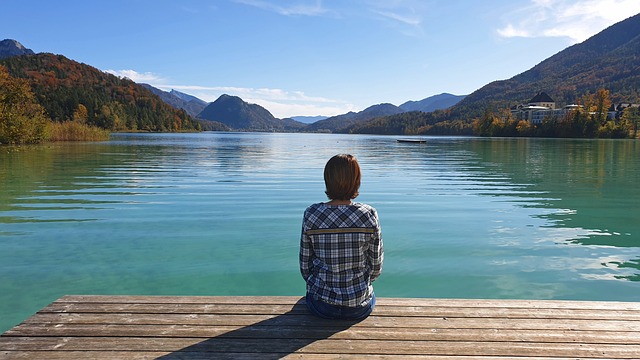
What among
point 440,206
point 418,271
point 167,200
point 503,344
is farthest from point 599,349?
point 167,200

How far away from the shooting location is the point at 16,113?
1735 inches

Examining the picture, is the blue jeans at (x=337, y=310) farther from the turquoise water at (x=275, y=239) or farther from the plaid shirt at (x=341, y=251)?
the turquoise water at (x=275, y=239)

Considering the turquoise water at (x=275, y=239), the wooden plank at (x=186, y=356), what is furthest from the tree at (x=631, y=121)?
the wooden plank at (x=186, y=356)

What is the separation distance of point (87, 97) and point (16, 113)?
343 feet

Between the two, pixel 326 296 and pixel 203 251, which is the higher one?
pixel 326 296

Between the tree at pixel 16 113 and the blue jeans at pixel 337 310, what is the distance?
4872cm

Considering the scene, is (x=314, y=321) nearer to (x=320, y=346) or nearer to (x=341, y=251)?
(x=320, y=346)

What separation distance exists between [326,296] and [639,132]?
136988 millimetres

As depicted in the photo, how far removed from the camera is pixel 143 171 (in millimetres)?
27547

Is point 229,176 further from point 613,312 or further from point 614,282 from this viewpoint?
point 613,312

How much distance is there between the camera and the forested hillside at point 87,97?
432 ft

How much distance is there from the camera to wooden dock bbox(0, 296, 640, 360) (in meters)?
4.00

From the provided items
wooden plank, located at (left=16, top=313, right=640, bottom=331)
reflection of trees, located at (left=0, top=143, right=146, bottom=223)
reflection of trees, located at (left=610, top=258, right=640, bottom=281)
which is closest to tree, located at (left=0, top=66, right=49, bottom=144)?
reflection of trees, located at (left=0, top=143, right=146, bottom=223)

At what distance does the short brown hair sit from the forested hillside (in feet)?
442
